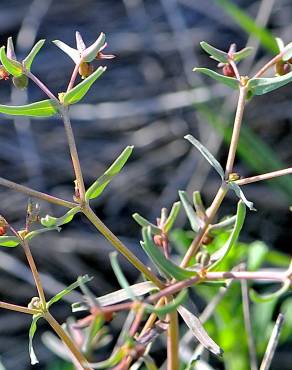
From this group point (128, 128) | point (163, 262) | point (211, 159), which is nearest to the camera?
point (163, 262)

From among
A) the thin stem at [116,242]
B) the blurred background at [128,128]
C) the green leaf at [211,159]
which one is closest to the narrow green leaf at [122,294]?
the thin stem at [116,242]

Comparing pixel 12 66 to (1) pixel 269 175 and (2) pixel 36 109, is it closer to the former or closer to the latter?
(2) pixel 36 109


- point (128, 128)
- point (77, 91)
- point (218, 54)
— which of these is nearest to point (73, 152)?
point (77, 91)

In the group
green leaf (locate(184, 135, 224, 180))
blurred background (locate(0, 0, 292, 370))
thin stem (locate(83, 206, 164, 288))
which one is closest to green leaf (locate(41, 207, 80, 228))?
thin stem (locate(83, 206, 164, 288))

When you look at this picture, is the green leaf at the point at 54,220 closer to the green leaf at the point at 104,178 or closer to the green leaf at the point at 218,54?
the green leaf at the point at 104,178

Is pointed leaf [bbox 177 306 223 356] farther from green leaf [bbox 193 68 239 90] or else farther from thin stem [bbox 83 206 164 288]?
green leaf [bbox 193 68 239 90]

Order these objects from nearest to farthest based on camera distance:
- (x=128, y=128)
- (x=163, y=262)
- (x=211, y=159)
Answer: (x=163, y=262) < (x=211, y=159) < (x=128, y=128)

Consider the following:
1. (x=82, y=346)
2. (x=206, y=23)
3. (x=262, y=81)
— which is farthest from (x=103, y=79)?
Result: (x=82, y=346)
